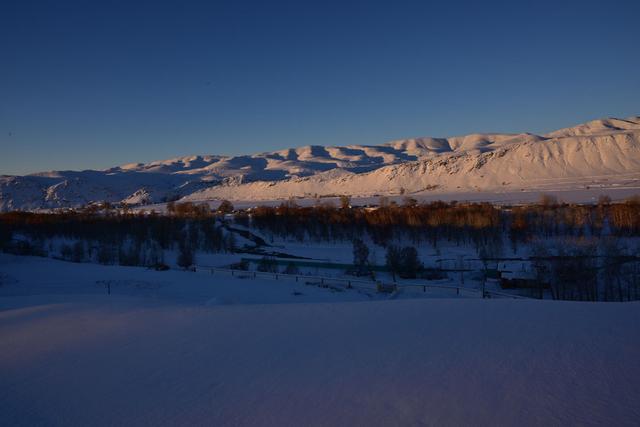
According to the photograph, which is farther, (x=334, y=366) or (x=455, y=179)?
(x=455, y=179)

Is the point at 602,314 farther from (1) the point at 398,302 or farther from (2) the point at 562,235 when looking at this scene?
(2) the point at 562,235

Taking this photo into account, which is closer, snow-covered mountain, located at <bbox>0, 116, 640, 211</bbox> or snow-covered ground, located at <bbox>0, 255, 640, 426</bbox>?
snow-covered ground, located at <bbox>0, 255, 640, 426</bbox>

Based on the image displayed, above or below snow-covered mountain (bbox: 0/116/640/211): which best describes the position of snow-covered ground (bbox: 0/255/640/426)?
below

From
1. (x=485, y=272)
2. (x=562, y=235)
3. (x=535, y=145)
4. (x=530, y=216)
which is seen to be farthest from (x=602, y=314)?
(x=535, y=145)

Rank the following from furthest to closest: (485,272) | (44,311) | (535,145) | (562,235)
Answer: (535,145), (562,235), (485,272), (44,311)

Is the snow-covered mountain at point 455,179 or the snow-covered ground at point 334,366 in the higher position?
the snow-covered mountain at point 455,179

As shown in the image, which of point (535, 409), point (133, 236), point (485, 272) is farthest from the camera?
point (133, 236)

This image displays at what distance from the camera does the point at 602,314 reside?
5.83m

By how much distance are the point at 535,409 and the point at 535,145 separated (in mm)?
128113

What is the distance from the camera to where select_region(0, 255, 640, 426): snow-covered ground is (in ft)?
11.7

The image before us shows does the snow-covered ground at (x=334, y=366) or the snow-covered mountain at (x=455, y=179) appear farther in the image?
the snow-covered mountain at (x=455, y=179)

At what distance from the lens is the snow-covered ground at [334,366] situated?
3557 millimetres

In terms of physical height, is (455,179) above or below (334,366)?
above

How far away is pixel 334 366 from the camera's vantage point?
15.1 ft
